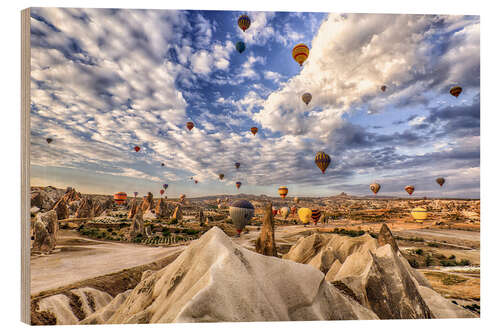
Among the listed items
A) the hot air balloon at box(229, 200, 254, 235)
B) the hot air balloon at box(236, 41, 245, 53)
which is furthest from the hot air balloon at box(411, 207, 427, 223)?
the hot air balloon at box(236, 41, 245, 53)

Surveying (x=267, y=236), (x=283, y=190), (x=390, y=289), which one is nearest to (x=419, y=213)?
(x=390, y=289)

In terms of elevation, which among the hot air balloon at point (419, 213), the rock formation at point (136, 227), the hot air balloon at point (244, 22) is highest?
the hot air balloon at point (244, 22)

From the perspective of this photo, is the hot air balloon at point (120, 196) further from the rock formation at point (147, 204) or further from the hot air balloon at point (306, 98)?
the hot air balloon at point (306, 98)

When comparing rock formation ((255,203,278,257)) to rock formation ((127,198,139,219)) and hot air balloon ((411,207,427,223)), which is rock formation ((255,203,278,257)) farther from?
hot air balloon ((411,207,427,223))

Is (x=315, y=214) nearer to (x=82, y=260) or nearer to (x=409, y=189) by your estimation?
(x=409, y=189)

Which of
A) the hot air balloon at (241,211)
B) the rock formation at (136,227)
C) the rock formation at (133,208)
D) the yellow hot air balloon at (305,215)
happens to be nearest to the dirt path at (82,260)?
the rock formation at (136,227)

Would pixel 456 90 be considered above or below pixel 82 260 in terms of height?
above
